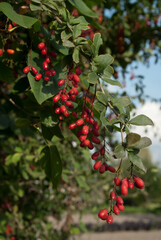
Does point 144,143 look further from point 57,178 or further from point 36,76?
point 57,178

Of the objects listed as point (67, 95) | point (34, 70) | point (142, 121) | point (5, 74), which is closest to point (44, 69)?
point (34, 70)

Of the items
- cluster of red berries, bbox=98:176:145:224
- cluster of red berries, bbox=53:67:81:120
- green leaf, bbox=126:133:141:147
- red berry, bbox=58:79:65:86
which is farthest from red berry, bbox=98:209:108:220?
red berry, bbox=58:79:65:86

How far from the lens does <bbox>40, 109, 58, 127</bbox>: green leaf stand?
1.16 meters

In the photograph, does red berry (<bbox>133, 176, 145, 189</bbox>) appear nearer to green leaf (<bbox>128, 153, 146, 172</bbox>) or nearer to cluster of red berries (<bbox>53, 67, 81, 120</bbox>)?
green leaf (<bbox>128, 153, 146, 172</bbox>)

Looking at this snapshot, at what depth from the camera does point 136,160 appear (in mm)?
904

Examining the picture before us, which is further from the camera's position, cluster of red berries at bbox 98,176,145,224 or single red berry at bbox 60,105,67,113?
single red berry at bbox 60,105,67,113

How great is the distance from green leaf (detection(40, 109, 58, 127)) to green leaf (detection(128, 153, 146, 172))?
360mm

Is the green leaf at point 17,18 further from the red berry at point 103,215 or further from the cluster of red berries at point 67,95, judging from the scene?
the red berry at point 103,215

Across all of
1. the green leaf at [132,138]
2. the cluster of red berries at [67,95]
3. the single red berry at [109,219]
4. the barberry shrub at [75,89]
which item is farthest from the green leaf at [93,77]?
the single red berry at [109,219]

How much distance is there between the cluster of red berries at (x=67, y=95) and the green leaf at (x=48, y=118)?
41 millimetres

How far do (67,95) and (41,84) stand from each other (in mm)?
114

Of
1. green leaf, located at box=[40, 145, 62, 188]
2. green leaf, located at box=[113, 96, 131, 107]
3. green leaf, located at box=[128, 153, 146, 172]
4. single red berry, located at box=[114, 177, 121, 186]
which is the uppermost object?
green leaf, located at box=[113, 96, 131, 107]

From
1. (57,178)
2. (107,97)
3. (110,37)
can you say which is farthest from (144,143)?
(110,37)

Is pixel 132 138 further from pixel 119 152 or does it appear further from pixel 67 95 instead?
pixel 67 95
